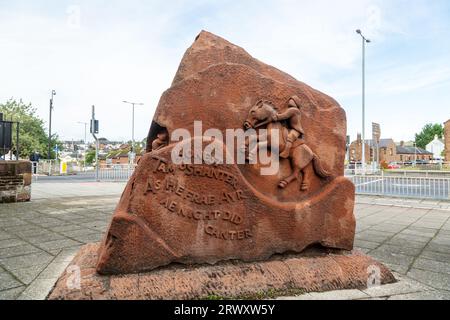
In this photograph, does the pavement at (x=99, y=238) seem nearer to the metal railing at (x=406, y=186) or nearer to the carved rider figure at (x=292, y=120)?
the metal railing at (x=406, y=186)

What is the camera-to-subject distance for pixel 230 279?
293 centimetres

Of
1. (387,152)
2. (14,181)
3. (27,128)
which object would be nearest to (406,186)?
(14,181)

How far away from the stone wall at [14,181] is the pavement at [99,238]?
445mm

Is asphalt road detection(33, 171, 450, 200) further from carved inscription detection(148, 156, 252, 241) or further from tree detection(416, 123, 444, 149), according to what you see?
tree detection(416, 123, 444, 149)

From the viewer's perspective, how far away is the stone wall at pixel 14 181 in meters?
8.57

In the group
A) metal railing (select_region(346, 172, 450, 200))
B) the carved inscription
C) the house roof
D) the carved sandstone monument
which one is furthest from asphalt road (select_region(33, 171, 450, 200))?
the house roof

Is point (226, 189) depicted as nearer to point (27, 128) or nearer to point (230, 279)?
point (230, 279)

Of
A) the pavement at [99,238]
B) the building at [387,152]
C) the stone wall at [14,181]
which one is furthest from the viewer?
the building at [387,152]

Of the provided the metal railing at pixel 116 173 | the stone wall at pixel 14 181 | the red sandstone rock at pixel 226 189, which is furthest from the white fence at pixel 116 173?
the red sandstone rock at pixel 226 189

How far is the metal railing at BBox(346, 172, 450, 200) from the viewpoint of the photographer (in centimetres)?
976

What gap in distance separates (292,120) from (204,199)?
1.35 m

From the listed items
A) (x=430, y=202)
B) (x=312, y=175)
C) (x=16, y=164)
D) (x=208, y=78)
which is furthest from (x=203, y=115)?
(x=430, y=202)

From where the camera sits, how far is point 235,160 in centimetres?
337

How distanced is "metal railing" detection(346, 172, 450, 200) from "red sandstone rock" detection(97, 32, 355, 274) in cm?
678
